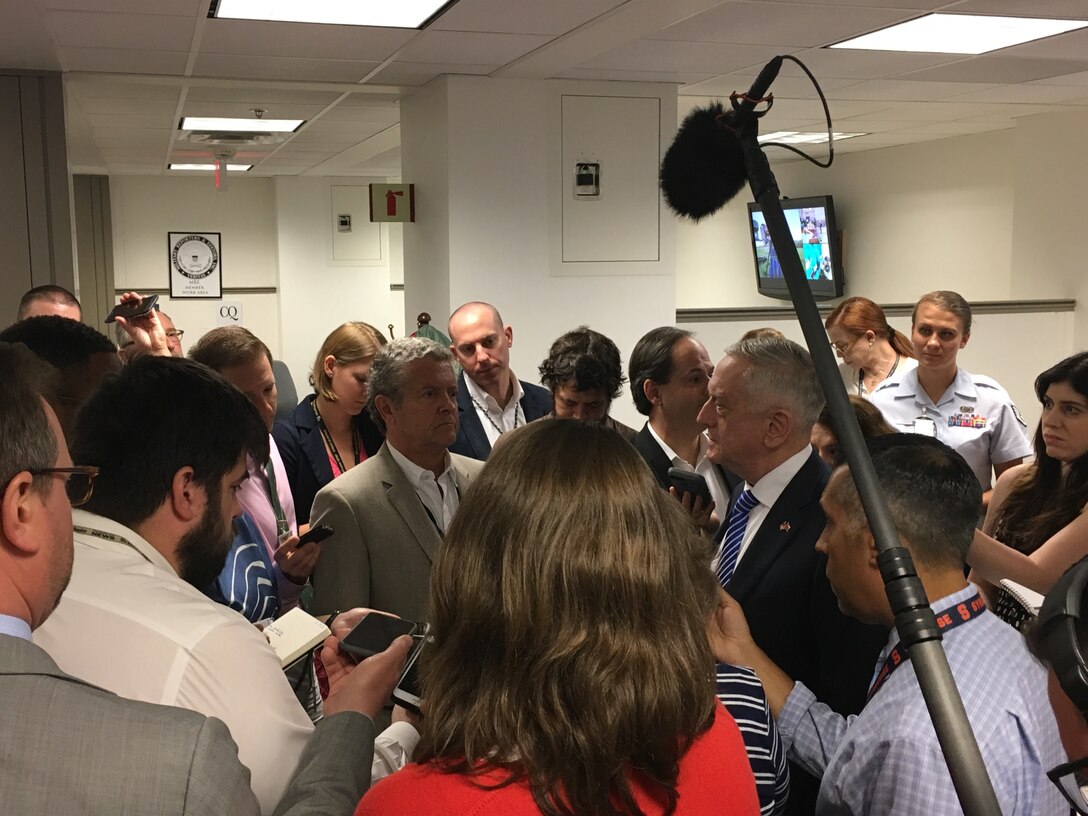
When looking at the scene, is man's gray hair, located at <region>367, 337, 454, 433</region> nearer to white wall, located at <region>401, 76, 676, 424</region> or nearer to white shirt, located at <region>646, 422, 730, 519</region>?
white shirt, located at <region>646, 422, 730, 519</region>

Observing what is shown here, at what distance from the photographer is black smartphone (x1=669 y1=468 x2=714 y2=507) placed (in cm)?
250

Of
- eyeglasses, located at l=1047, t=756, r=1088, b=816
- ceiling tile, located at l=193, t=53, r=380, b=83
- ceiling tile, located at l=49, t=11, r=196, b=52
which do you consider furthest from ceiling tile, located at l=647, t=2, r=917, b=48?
eyeglasses, located at l=1047, t=756, r=1088, b=816

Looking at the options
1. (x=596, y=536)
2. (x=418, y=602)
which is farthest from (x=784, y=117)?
(x=596, y=536)

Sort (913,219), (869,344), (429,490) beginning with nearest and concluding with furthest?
1. (429,490)
2. (869,344)
3. (913,219)

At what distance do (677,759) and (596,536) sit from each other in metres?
0.25

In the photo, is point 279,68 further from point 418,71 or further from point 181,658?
point 181,658

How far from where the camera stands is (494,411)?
3992 mm

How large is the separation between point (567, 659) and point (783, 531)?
1.13 meters

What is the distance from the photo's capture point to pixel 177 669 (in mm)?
1262

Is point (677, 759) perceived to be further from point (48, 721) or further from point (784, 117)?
point (784, 117)

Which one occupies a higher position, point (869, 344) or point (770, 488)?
point (869, 344)

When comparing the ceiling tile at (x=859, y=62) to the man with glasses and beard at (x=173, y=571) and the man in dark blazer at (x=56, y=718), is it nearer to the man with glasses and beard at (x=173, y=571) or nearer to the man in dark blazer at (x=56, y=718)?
the man with glasses and beard at (x=173, y=571)

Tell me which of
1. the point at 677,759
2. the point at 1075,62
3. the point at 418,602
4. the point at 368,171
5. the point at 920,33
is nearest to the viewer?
the point at 677,759

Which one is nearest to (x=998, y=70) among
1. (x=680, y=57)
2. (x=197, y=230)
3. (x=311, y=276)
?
(x=680, y=57)
